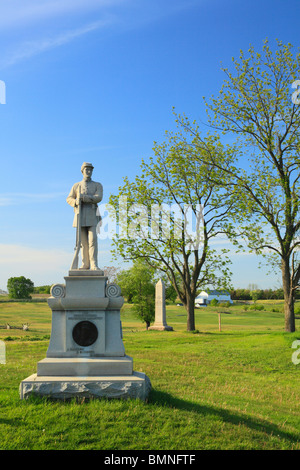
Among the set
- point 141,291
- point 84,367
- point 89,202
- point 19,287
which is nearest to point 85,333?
point 84,367

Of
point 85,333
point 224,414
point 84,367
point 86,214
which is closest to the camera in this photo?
point 224,414

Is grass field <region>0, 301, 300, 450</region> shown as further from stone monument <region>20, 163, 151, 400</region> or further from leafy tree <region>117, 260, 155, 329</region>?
leafy tree <region>117, 260, 155, 329</region>

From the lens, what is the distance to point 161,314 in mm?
30359

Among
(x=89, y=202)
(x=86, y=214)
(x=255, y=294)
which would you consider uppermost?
(x=89, y=202)

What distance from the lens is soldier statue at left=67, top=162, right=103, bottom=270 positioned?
10.1 m

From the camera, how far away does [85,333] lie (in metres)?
9.14

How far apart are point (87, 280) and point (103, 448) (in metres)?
3.98

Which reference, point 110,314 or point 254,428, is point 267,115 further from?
point 254,428

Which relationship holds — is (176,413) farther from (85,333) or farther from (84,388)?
(85,333)

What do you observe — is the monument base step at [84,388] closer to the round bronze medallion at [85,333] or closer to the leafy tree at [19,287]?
the round bronze medallion at [85,333]

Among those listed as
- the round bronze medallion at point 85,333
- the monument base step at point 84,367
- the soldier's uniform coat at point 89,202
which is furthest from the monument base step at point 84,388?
the soldier's uniform coat at point 89,202

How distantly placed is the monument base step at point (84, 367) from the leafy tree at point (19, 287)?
220ft

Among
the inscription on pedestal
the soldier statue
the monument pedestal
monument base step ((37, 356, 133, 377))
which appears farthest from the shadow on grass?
the soldier statue

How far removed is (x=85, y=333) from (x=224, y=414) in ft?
11.0
